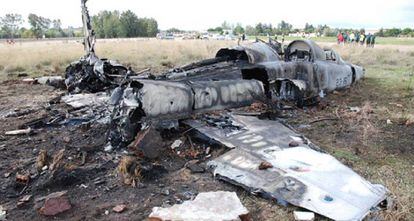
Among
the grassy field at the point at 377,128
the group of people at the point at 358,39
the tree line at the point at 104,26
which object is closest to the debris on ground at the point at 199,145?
the grassy field at the point at 377,128

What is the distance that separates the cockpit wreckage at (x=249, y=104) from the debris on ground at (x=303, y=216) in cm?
8

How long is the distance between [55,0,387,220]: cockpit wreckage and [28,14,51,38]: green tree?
80.8 metres

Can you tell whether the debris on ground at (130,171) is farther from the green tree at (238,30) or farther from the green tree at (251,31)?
the green tree at (238,30)

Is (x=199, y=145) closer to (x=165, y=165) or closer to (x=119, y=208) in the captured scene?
(x=165, y=165)

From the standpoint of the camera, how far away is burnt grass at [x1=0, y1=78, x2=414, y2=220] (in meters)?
4.57

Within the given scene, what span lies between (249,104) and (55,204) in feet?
15.3

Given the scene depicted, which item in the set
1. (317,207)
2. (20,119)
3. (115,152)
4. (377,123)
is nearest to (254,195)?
(317,207)

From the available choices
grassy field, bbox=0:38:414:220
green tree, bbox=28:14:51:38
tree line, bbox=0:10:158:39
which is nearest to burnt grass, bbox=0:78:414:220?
grassy field, bbox=0:38:414:220

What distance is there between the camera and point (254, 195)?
15.7 feet

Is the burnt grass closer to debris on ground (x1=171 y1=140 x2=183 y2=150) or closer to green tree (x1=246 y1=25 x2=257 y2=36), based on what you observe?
debris on ground (x1=171 y1=140 x2=183 y2=150)

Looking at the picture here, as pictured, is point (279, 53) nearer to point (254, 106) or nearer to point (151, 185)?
point (254, 106)

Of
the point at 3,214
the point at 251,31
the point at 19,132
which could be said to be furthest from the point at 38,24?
the point at 3,214

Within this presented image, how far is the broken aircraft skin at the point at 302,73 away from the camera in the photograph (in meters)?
8.80

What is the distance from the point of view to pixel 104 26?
72.0m
